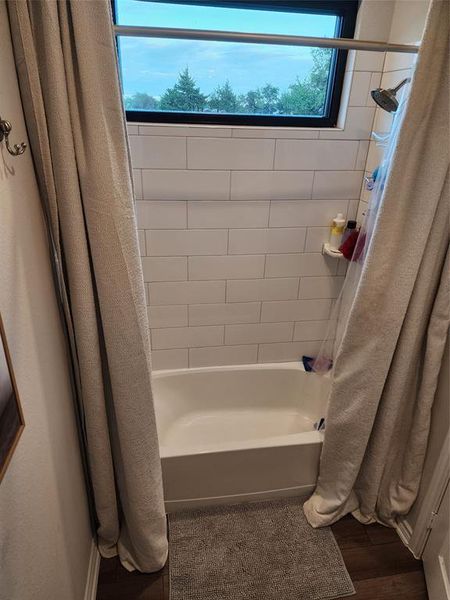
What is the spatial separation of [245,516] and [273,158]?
1686mm

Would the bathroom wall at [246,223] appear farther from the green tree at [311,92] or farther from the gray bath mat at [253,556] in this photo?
the gray bath mat at [253,556]

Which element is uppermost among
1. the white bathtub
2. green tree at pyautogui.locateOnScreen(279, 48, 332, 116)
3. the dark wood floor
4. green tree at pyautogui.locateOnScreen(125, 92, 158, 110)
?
green tree at pyautogui.locateOnScreen(279, 48, 332, 116)

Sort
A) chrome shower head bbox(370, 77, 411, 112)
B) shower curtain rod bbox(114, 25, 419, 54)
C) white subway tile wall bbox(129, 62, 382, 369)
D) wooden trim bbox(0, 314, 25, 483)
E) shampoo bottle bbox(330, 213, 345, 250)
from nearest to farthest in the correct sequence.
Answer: wooden trim bbox(0, 314, 25, 483) → shower curtain rod bbox(114, 25, 419, 54) → chrome shower head bbox(370, 77, 411, 112) → white subway tile wall bbox(129, 62, 382, 369) → shampoo bottle bbox(330, 213, 345, 250)

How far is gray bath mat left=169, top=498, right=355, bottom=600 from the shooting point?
4.90 feet

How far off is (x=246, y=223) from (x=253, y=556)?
150 cm

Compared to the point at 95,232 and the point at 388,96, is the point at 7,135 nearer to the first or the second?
the point at 95,232

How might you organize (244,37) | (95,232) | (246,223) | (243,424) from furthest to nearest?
(243,424) → (246,223) → (244,37) → (95,232)

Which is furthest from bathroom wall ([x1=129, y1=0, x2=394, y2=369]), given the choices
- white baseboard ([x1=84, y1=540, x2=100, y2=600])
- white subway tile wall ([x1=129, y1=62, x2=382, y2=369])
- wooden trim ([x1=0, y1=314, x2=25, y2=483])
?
wooden trim ([x1=0, y1=314, x2=25, y2=483])

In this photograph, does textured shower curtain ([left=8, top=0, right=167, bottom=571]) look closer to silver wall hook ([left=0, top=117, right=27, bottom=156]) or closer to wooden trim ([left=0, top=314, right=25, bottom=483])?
silver wall hook ([left=0, top=117, right=27, bottom=156])

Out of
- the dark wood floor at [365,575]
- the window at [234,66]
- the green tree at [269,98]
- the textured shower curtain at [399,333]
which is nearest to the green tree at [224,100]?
the window at [234,66]

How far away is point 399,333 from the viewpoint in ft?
4.70

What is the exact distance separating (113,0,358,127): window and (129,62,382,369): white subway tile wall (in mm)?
118

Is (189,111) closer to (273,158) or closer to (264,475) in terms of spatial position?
(273,158)

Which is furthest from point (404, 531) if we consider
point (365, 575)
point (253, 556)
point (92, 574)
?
point (92, 574)
